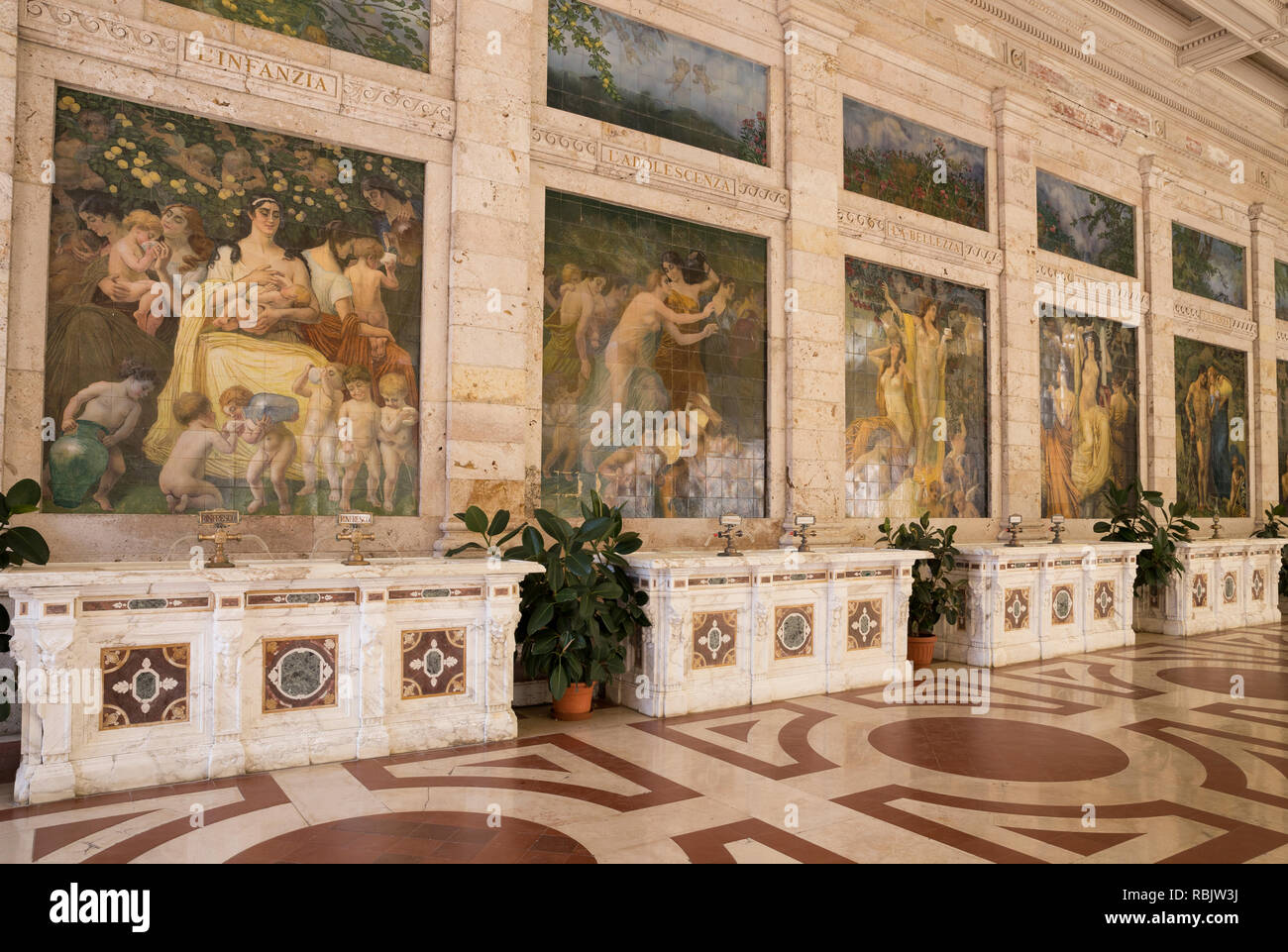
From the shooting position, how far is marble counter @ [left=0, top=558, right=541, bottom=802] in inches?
186

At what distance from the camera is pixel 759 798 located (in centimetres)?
493

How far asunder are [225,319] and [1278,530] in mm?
16531

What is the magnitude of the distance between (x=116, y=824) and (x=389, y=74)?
18.5ft

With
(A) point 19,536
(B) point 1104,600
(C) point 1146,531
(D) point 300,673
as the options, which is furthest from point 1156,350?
(A) point 19,536

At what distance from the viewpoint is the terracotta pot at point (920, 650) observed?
30.0 ft

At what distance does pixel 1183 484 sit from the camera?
1414 centimetres

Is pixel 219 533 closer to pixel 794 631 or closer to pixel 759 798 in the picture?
pixel 759 798

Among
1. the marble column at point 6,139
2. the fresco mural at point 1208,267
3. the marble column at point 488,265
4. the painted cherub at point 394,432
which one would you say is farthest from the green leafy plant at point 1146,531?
the marble column at point 6,139

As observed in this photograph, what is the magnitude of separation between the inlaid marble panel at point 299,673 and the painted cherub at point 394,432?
1654mm

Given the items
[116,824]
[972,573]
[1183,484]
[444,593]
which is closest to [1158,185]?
[1183,484]

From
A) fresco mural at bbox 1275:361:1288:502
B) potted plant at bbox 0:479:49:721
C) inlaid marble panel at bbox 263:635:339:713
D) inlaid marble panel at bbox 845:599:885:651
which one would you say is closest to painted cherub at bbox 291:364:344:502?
inlaid marble panel at bbox 263:635:339:713

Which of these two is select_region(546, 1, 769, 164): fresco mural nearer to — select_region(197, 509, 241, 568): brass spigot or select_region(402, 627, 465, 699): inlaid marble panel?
select_region(197, 509, 241, 568): brass spigot

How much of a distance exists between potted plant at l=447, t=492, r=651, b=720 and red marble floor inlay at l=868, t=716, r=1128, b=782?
2.06 m

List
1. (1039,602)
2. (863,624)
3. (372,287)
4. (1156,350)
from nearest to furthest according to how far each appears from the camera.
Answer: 1. (372,287)
2. (863,624)
3. (1039,602)
4. (1156,350)
